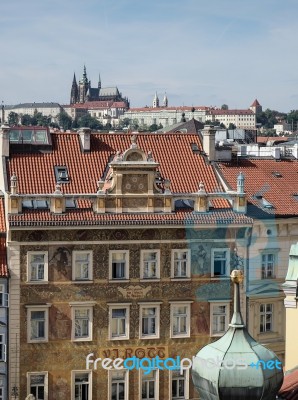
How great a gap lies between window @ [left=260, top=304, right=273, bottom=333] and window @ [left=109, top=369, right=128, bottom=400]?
5301 millimetres

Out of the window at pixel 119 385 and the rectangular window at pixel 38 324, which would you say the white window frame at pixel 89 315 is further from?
the window at pixel 119 385

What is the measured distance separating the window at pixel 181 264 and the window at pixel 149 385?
11.2 feet

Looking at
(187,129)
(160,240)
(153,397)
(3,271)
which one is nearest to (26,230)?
(3,271)

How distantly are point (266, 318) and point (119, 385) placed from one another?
5.88 m

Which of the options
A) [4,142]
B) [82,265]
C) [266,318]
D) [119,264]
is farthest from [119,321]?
[4,142]

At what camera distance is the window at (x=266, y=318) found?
3769 cm

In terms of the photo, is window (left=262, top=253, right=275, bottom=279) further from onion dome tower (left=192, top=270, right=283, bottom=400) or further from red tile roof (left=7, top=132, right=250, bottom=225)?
onion dome tower (left=192, top=270, right=283, bottom=400)

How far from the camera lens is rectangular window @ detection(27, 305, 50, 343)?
35.0 meters

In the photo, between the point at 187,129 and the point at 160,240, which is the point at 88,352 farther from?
the point at 187,129

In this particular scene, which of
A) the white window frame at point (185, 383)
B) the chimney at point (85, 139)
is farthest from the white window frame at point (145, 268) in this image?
the chimney at point (85, 139)

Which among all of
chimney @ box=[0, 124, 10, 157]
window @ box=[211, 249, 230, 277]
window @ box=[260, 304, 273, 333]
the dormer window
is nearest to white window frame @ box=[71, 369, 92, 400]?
window @ box=[211, 249, 230, 277]

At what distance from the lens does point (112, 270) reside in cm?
3566

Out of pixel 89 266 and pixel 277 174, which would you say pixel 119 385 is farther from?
pixel 277 174

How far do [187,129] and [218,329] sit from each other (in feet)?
61.9
